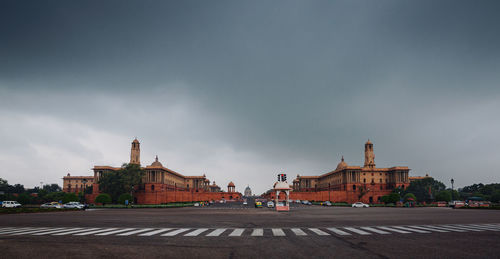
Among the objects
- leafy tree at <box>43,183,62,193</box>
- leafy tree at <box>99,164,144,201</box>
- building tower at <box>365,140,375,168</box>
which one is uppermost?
building tower at <box>365,140,375,168</box>

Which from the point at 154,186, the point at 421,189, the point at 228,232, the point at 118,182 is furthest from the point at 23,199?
the point at 421,189

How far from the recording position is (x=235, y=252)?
388 inches

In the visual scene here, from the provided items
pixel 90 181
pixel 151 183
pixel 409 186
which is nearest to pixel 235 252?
pixel 151 183

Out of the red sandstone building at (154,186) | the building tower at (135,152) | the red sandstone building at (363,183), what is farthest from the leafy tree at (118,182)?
the red sandstone building at (363,183)

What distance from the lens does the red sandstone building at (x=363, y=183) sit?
388 feet

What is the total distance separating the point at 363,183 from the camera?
410ft

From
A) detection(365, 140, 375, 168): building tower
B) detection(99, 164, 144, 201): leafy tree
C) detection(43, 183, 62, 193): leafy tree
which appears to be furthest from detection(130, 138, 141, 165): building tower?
Result: detection(365, 140, 375, 168): building tower

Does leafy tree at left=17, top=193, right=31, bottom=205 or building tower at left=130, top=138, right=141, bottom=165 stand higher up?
building tower at left=130, top=138, right=141, bottom=165

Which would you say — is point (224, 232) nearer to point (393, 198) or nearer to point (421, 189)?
point (393, 198)

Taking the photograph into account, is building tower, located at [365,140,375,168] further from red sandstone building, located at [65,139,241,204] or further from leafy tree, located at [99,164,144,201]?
leafy tree, located at [99,164,144,201]

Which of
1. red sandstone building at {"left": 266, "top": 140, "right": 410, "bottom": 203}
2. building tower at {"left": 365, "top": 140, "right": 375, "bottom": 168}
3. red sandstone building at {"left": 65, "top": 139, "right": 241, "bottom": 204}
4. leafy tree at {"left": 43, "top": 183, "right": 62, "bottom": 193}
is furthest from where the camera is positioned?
leafy tree at {"left": 43, "top": 183, "right": 62, "bottom": 193}

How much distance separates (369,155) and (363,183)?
1549 centimetres

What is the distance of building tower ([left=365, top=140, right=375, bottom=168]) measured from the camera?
441 feet

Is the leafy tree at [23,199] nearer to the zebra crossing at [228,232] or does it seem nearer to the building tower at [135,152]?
the building tower at [135,152]
